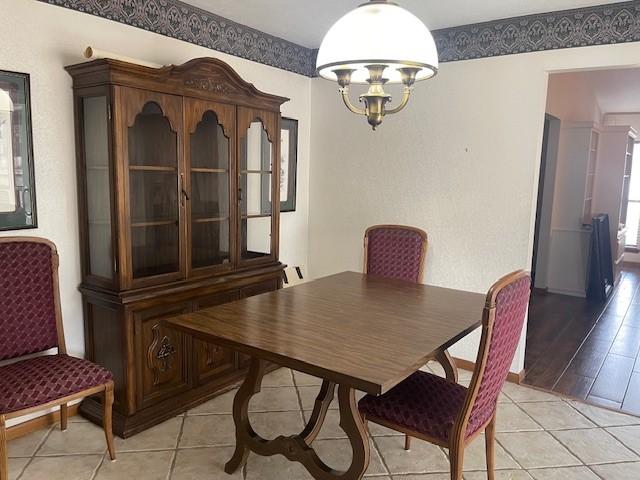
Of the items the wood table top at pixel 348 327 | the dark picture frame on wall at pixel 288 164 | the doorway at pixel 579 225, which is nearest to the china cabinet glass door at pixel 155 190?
the wood table top at pixel 348 327

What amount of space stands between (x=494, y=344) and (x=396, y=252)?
1743mm

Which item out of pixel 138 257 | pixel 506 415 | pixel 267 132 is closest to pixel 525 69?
pixel 267 132

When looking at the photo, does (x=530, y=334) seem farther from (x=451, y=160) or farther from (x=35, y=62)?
(x=35, y=62)

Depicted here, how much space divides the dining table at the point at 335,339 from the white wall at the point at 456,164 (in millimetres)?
951

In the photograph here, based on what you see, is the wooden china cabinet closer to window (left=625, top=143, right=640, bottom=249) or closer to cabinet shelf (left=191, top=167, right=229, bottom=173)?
cabinet shelf (left=191, top=167, right=229, bottom=173)

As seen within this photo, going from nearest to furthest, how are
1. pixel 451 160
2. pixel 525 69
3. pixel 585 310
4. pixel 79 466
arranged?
pixel 79 466 < pixel 525 69 < pixel 451 160 < pixel 585 310

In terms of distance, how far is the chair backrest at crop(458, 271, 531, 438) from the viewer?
174 cm

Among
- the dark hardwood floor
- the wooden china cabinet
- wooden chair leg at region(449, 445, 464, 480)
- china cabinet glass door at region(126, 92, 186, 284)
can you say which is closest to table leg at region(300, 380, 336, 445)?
wooden chair leg at region(449, 445, 464, 480)

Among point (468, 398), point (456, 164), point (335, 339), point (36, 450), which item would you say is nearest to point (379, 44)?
point (335, 339)

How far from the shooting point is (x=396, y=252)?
139 inches

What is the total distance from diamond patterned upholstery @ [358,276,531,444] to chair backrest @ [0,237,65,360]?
5.39ft

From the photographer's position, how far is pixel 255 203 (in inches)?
134

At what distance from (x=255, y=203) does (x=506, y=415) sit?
2.08 meters

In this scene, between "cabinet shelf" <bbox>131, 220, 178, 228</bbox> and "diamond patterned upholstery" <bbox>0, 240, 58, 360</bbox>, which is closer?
"diamond patterned upholstery" <bbox>0, 240, 58, 360</bbox>
